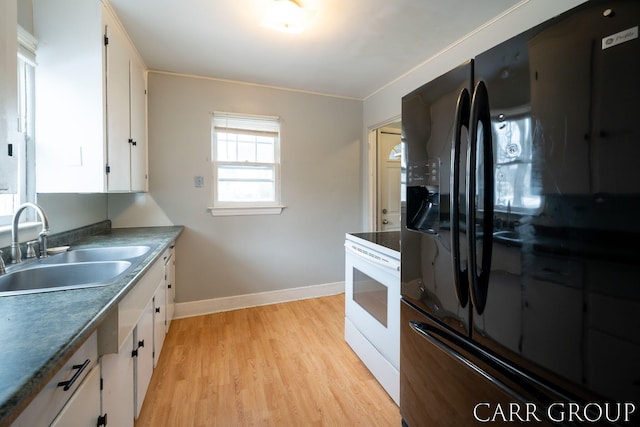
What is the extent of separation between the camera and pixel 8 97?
94cm

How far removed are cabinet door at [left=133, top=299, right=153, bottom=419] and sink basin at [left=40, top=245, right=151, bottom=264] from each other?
15.4 inches

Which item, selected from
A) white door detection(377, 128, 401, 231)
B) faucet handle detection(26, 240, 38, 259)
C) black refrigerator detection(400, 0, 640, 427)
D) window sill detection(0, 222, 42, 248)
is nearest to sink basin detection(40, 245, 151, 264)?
faucet handle detection(26, 240, 38, 259)

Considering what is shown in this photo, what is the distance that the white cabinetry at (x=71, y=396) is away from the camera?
2.04 ft

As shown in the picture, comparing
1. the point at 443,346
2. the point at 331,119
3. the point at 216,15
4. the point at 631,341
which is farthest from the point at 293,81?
the point at 631,341

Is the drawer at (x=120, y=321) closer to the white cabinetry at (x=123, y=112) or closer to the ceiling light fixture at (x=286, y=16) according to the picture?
the white cabinetry at (x=123, y=112)

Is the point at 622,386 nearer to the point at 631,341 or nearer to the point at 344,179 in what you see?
the point at 631,341

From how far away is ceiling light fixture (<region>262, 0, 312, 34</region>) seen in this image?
1697mm

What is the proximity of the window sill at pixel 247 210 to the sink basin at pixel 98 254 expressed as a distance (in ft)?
3.66

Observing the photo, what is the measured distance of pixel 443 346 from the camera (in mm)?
1097

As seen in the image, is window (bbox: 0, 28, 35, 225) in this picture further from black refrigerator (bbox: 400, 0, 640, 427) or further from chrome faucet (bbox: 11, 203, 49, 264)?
black refrigerator (bbox: 400, 0, 640, 427)

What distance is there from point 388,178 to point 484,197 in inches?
107

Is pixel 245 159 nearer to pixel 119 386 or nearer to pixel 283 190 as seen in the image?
pixel 283 190

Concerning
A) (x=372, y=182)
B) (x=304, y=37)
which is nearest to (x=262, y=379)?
(x=372, y=182)

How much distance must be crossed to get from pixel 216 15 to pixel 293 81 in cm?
118
